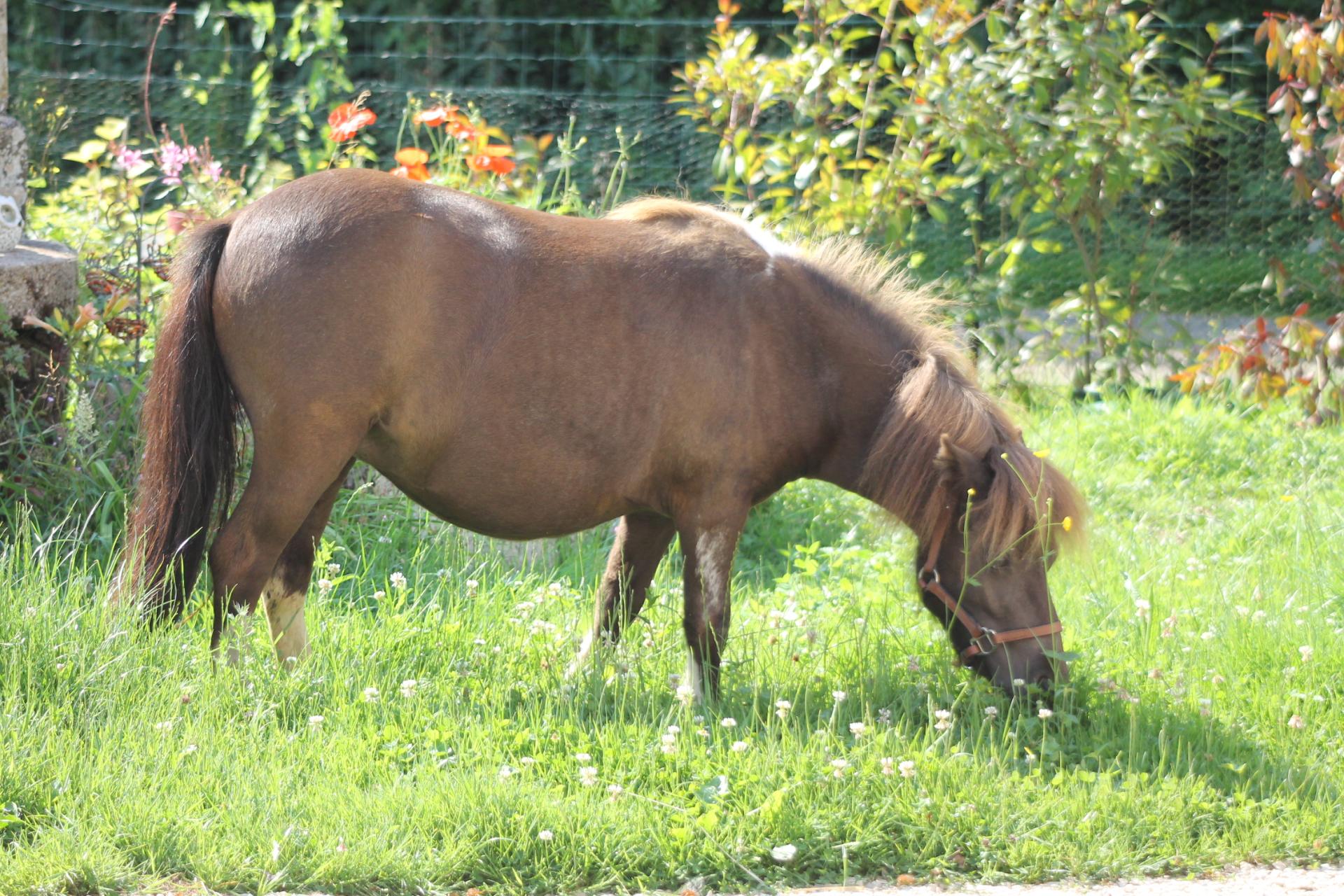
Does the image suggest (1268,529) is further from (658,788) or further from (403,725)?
(403,725)

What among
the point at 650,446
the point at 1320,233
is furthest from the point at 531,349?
the point at 1320,233

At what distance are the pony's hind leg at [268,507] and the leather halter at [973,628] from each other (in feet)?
5.35

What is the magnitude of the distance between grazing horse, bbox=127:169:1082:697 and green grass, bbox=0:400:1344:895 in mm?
245

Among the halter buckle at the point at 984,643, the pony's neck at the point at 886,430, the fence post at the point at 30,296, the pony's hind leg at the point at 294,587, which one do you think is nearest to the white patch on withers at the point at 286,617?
the pony's hind leg at the point at 294,587

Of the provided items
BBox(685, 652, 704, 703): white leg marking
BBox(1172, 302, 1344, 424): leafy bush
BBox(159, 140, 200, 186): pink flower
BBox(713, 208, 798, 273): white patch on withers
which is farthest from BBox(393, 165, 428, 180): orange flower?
BBox(1172, 302, 1344, 424): leafy bush

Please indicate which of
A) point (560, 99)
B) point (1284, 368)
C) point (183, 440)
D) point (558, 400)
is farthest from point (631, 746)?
point (560, 99)

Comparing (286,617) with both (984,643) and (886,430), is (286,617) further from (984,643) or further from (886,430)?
(984,643)

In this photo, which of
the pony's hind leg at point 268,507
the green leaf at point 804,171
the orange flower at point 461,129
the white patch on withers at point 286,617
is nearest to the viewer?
the pony's hind leg at point 268,507

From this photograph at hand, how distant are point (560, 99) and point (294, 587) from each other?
6.83 metres

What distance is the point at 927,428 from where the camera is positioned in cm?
383

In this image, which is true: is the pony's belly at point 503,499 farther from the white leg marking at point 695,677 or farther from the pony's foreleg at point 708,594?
the white leg marking at point 695,677

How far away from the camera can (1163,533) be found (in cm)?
598

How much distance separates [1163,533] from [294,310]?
3987 mm

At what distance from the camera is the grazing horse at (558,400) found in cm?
363
